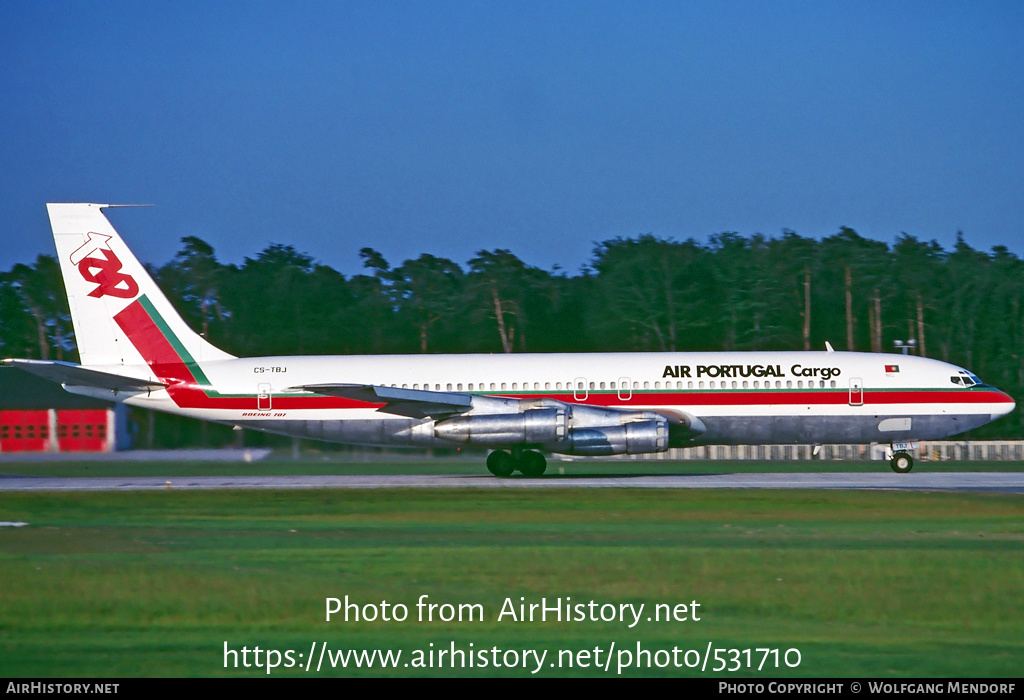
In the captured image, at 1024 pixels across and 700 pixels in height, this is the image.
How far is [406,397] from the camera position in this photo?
121ft

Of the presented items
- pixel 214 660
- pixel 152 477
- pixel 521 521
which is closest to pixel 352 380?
pixel 152 477

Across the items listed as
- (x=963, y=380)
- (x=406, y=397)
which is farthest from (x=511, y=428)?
(x=963, y=380)

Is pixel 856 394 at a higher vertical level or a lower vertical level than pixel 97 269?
lower

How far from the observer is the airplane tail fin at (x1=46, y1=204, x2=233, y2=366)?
1571 inches

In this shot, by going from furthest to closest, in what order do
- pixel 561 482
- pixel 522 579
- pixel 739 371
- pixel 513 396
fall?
1. pixel 513 396
2. pixel 739 371
3. pixel 561 482
4. pixel 522 579

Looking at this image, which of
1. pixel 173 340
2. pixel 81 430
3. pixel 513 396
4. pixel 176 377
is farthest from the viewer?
pixel 81 430

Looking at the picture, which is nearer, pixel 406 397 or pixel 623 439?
pixel 623 439

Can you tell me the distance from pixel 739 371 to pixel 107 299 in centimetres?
2112

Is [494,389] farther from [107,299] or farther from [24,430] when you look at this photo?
[24,430]

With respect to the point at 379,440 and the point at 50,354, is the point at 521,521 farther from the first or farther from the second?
the point at 50,354

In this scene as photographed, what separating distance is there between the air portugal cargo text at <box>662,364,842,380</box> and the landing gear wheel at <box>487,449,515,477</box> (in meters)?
5.63

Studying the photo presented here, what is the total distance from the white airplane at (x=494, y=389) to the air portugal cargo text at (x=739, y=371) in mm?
46

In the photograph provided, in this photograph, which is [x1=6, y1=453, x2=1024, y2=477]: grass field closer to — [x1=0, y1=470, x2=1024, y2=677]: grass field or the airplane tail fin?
the airplane tail fin

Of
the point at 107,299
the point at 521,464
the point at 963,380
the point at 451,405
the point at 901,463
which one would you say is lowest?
the point at 901,463
